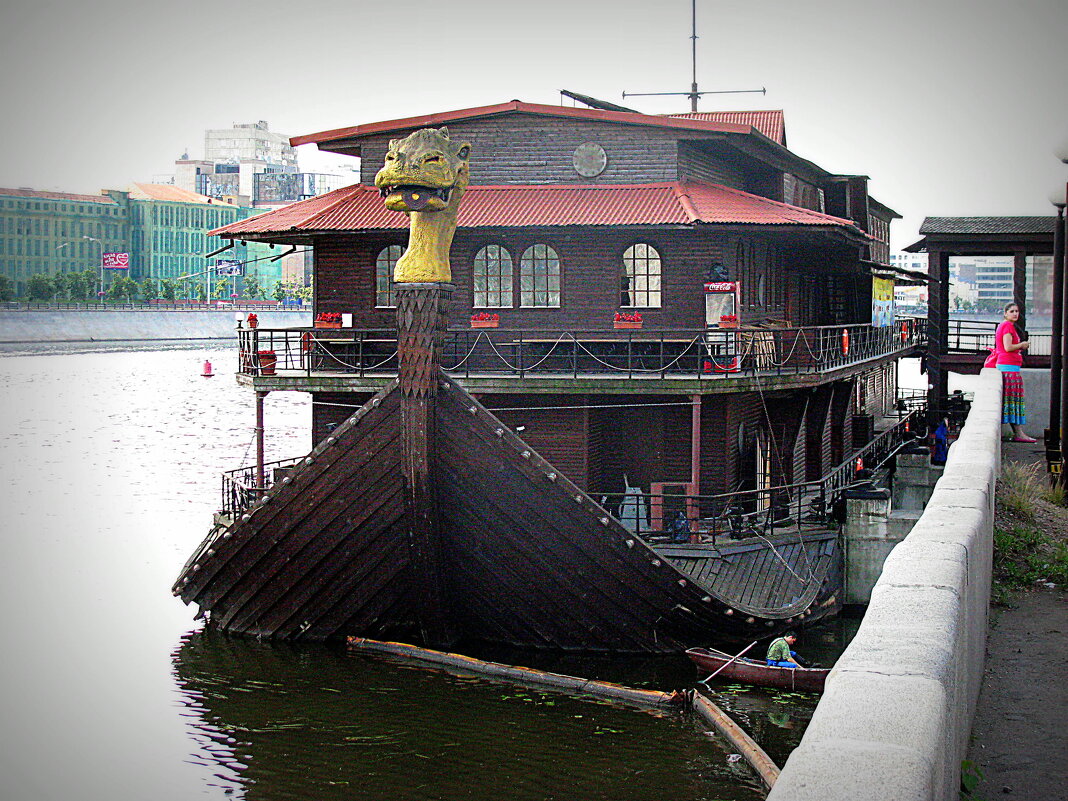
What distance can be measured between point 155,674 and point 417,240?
9.43 m

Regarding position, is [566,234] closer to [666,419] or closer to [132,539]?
[666,419]

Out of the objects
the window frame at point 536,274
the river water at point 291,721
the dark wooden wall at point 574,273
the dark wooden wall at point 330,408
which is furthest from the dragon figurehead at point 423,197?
the dark wooden wall at point 330,408

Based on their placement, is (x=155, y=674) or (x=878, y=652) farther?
(x=155, y=674)

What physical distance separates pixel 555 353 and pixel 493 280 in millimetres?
1978

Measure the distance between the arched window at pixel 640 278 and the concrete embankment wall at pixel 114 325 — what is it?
83038 mm

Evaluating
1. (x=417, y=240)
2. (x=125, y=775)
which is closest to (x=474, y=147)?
(x=417, y=240)

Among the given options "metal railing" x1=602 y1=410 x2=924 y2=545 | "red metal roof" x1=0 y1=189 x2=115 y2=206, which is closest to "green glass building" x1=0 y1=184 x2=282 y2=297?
"red metal roof" x1=0 y1=189 x2=115 y2=206

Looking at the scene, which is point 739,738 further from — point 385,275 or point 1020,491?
point 385,275

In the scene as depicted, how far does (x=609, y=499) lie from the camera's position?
74.9 feet

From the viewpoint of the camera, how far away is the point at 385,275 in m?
24.3

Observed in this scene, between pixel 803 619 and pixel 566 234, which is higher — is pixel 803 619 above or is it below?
below

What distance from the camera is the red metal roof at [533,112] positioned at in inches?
915

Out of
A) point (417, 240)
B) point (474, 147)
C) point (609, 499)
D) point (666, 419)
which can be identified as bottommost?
point (609, 499)

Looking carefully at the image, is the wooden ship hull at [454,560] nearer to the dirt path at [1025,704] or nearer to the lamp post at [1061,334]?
the lamp post at [1061,334]
